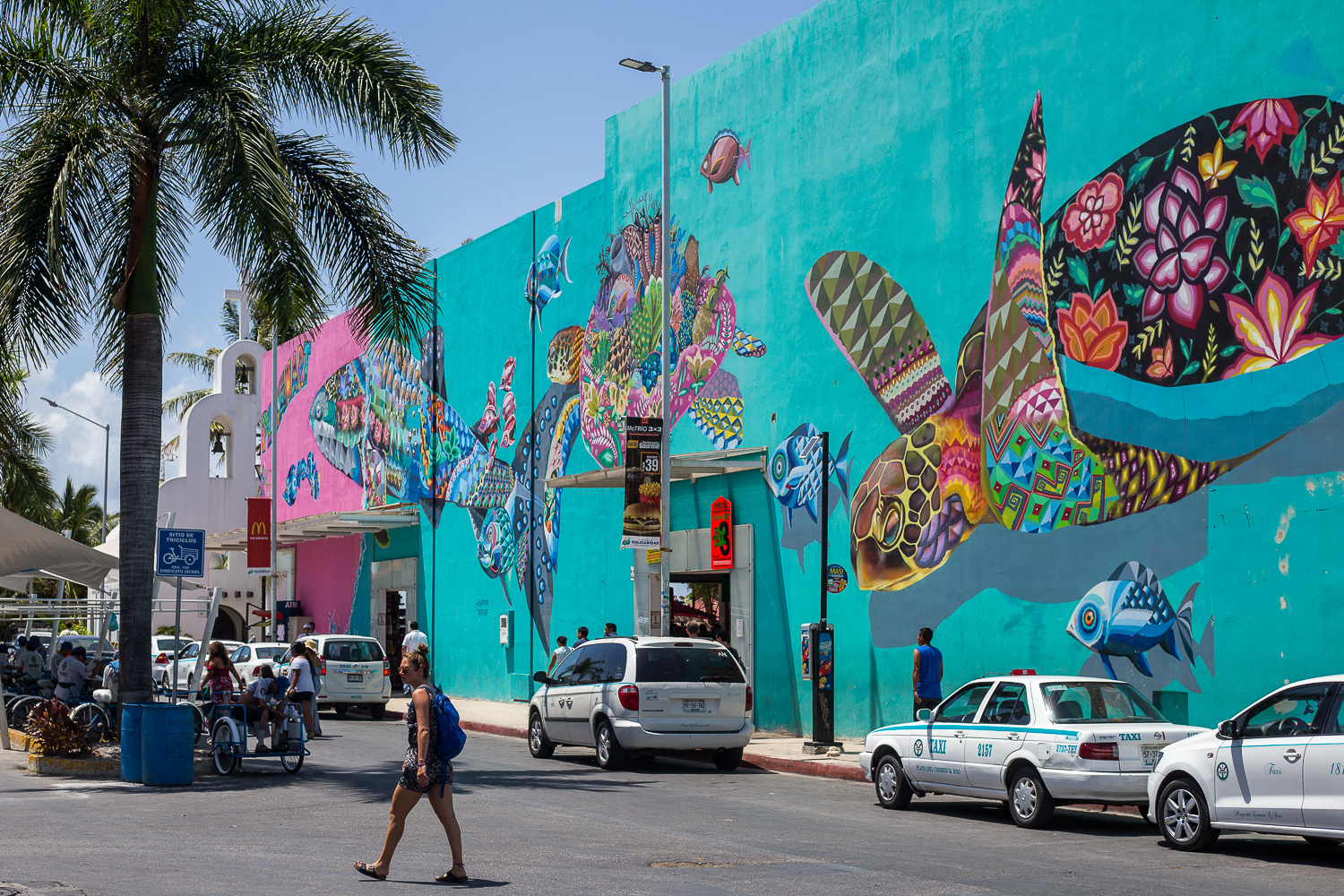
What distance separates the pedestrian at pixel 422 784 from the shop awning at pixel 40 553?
14.1 m

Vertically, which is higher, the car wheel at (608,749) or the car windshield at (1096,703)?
the car windshield at (1096,703)

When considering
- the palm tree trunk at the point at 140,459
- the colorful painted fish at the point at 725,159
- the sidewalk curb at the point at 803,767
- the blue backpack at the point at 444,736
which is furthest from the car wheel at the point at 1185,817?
the colorful painted fish at the point at 725,159

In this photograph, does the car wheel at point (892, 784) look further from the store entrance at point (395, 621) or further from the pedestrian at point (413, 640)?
the store entrance at point (395, 621)

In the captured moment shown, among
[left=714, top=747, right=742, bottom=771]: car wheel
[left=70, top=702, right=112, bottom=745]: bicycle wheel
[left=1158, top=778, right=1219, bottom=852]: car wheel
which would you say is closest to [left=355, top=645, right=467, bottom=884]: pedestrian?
[left=1158, top=778, right=1219, bottom=852]: car wheel

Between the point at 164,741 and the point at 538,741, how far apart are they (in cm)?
607

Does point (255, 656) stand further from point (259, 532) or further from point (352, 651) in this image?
point (259, 532)

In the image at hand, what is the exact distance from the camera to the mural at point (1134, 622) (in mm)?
16766

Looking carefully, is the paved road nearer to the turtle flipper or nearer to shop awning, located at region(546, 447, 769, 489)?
the turtle flipper

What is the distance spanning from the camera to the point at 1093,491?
59.3ft

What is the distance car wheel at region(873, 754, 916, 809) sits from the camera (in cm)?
1524

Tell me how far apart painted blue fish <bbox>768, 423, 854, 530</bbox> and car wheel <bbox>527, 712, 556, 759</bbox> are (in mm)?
5434

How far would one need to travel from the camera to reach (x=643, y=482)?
2297 cm

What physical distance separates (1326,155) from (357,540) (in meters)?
30.6

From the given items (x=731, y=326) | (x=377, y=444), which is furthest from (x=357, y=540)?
(x=731, y=326)
